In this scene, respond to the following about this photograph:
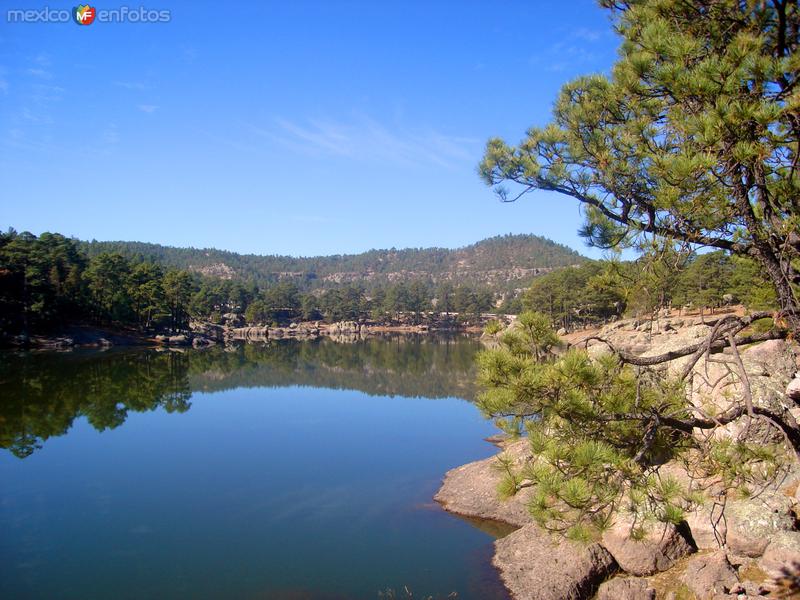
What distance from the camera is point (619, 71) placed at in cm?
478

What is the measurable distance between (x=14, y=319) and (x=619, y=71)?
52809 millimetres

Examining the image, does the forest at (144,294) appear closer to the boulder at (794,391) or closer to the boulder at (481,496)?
the boulder at (481,496)

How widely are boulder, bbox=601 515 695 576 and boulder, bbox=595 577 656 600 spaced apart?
270 mm

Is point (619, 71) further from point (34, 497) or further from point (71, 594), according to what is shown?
point (34, 497)

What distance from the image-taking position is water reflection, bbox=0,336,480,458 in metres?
25.2

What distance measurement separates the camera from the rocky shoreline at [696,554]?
7477 millimetres

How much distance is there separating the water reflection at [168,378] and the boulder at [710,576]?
20.6 metres

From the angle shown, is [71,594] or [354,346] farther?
[354,346]

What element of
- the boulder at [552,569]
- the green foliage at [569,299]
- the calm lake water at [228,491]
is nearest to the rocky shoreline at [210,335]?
the calm lake water at [228,491]

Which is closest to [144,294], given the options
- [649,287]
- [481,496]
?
[481,496]

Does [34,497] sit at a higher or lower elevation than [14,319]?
lower

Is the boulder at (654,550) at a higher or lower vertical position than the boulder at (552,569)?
higher

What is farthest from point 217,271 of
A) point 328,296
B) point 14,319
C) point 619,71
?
point 619,71

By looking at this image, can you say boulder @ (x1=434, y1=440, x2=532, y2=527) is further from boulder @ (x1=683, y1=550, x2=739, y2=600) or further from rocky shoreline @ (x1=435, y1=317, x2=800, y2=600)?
boulder @ (x1=683, y1=550, x2=739, y2=600)
